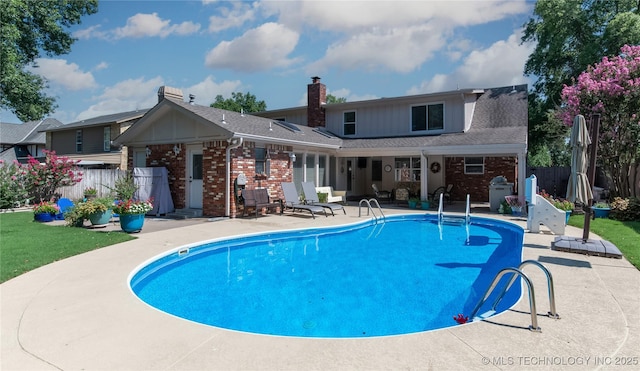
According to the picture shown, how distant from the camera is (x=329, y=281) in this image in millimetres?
6441

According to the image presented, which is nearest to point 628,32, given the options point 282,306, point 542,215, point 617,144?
point 617,144

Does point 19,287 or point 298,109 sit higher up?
point 298,109

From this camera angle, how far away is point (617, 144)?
45.2 ft

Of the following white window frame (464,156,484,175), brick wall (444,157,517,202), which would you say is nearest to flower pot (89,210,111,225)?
brick wall (444,157,517,202)

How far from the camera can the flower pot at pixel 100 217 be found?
32.3ft

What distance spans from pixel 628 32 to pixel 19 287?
22760 millimetres

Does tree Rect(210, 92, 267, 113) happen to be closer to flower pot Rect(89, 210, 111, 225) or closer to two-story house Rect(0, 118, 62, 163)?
two-story house Rect(0, 118, 62, 163)

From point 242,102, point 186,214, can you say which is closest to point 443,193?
point 186,214

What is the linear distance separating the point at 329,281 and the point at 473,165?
15096 mm

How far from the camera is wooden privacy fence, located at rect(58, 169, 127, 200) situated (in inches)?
627

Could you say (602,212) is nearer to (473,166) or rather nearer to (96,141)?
(473,166)

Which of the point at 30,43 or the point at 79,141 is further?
the point at 79,141

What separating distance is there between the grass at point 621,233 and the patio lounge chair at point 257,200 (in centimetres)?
968

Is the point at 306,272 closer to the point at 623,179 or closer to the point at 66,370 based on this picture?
the point at 66,370
